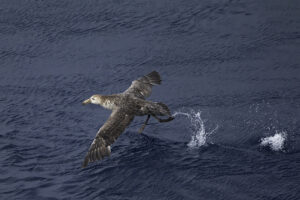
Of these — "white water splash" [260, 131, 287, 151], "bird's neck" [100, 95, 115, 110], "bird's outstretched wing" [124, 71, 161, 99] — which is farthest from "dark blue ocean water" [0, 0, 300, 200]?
"bird's neck" [100, 95, 115, 110]

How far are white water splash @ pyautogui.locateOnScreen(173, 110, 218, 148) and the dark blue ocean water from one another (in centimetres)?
5

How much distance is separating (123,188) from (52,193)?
6.64 feet

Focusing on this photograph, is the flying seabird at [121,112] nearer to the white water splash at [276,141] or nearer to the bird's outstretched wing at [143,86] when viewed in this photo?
the bird's outstretched wing at [143,86]

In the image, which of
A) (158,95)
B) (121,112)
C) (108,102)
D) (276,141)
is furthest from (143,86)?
(276,141)

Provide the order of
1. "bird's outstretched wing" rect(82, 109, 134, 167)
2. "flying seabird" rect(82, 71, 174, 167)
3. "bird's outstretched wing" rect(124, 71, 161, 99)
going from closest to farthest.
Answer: "bird's outstretched wing" rect(82, 109, 134, 167) < "flying seabird" rect(82, 71, 174, 167) < "bird's outstretched wing" rect(124, 71, 161, 99)

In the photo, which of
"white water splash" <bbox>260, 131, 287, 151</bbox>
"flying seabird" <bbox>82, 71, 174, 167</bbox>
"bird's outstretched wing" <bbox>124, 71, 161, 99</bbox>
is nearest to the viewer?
"flying seabird" <bbox>82, 71, 174, 167</bbox>

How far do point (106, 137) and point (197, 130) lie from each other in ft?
12.2

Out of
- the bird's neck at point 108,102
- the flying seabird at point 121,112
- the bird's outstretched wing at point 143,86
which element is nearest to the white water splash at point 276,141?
the flying seabird at point 121,112

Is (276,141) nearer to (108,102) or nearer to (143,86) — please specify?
(143,86)

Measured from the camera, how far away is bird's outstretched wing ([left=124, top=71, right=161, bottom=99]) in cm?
1794

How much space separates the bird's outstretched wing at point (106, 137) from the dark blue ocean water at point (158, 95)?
985mm

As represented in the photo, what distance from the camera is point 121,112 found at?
16.4 meters

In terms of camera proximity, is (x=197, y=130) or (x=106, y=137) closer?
(x=106, y=137)

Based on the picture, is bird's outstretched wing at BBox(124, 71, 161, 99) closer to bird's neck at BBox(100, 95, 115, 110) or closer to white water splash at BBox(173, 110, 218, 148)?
bird's neck at BBox(100, 95, 115, 110)
